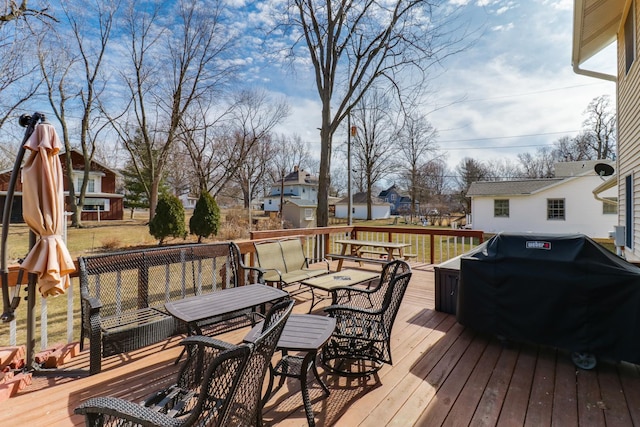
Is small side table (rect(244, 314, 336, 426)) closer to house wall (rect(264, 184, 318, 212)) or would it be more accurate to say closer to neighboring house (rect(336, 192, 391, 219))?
house wall (rect(264, 184, 318, 212))

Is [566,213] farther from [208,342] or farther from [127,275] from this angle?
[208,342]

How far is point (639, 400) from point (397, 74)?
8.29 m

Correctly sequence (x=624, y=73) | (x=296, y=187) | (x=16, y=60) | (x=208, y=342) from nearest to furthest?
(x=208, y=342) < (x=624, y=73) < (x=16, y=60) < (x=296, y=187)

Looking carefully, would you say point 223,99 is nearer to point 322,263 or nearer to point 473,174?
point 322,263

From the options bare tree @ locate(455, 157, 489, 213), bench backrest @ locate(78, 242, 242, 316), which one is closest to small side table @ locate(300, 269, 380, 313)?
bench backrest @ locate(78, 242, 242, 316)

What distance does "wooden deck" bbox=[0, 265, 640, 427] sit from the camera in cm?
199

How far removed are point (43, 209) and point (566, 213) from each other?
68.1 feet

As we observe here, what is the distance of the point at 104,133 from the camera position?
17203 millimetres

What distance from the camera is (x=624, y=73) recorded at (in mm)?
5797

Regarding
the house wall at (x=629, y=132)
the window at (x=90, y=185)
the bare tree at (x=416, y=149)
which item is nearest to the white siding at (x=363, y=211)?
the bare tree at (x=416, y=149)

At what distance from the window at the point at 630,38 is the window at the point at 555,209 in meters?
13.5

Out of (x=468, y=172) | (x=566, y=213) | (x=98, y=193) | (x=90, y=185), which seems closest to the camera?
(x=566, y=213)

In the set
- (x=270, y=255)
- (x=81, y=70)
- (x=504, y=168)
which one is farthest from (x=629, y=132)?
(x=504, y=168)

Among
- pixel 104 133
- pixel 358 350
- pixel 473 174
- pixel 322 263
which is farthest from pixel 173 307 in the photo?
pixel 473 174
